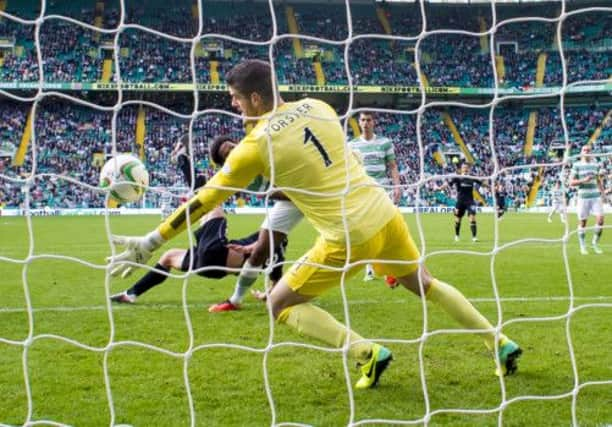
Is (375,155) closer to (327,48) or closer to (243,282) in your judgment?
(243,282)

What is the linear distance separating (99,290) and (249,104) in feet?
15.3

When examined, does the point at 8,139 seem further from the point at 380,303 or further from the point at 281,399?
the point at 281,399

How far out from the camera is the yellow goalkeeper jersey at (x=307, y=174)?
337cm

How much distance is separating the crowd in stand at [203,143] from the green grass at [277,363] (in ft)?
69.0

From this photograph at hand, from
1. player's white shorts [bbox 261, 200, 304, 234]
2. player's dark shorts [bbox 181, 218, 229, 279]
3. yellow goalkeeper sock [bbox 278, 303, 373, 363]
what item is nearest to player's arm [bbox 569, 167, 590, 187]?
player's white shorts [bbox 261, 200, 304, 234]

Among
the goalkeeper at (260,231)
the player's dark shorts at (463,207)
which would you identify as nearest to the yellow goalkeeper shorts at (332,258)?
the goalkeeper at (260,231)

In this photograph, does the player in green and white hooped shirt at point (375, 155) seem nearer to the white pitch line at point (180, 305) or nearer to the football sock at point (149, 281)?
the white pitch line at point (180, 305)

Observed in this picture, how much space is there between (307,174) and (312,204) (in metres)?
0.17

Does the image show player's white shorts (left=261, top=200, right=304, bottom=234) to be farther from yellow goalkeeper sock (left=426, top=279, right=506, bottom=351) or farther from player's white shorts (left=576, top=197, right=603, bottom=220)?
player's white shorts (left=576, top=197, right=603, bottom=220)

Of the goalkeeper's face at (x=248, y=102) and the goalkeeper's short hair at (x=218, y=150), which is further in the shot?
the goalkeeper's short hair at (x=218, y=150)

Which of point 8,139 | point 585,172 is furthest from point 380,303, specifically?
point 8,139

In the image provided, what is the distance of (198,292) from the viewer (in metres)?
7.36

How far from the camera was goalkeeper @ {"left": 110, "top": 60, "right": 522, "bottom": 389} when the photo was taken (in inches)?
133

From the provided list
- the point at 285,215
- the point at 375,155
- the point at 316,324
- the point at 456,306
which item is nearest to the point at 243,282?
the point at 285,215
